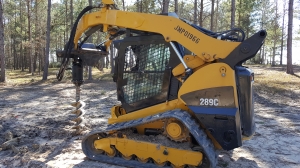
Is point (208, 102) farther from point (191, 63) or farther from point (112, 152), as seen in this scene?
point (112, 152)

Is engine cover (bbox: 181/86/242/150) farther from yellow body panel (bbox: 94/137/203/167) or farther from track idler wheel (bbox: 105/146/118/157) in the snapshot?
track idler wheel (bbox: 105/146/118/157)

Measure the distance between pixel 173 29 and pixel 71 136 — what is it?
3300 millimetres

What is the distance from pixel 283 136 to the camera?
595 cm

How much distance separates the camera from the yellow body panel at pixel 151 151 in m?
3.96

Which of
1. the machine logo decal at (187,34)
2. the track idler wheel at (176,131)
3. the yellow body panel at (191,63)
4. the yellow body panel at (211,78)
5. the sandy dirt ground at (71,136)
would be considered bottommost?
the sandy dirt ground at (71,136)

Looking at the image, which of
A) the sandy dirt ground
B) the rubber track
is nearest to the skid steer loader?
the rubber track

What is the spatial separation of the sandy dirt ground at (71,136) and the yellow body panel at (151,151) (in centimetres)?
28

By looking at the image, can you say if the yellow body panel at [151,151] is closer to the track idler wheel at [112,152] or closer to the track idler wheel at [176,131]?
the track idler wheel at [112,152]

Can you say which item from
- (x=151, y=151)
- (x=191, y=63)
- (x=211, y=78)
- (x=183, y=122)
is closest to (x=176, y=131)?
(x=183, y=122)

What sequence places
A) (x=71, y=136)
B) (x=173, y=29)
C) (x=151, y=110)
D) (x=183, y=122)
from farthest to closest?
(x=71, y=136), (x=151, y=110), (x=173, y=29), (x=183, y=122)

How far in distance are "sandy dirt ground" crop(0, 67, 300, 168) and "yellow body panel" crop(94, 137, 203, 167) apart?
28 centimetres

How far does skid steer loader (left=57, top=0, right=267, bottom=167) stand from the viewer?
12.7 ft

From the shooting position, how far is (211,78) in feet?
12.7

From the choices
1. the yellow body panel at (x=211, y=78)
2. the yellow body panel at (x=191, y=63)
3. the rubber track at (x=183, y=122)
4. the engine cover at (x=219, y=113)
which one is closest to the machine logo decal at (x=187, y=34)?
the yellow body panel at (x=191, y=63)
